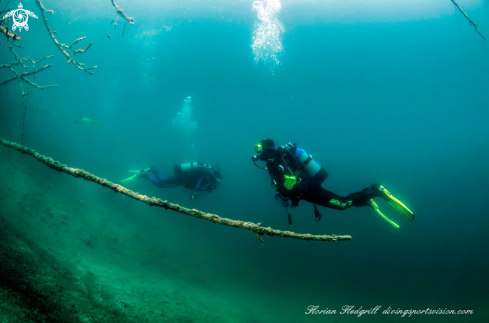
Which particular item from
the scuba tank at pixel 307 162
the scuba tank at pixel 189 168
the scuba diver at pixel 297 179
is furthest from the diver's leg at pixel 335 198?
the scuba tank at pixel 189 168

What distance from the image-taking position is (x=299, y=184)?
187 inches

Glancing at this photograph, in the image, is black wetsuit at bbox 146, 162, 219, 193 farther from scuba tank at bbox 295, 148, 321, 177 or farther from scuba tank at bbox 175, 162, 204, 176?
scuba tank at bbox 295, 148, 321, 177

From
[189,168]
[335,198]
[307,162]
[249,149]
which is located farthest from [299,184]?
[249,149]

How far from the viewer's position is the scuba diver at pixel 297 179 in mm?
4566

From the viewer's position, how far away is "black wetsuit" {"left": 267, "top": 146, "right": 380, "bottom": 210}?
4.62 m

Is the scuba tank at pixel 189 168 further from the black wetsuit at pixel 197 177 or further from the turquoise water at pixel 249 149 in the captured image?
the turquoise water at pixel 249 149

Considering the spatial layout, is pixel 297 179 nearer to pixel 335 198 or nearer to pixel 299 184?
pixel 299 184

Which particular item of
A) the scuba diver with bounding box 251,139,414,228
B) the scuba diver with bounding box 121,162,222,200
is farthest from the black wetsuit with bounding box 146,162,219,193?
the scuba diver with bounding box 251,139,414,228

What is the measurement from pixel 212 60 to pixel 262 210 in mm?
33107

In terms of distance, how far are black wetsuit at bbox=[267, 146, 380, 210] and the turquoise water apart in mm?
3052

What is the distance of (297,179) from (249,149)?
2084 inches

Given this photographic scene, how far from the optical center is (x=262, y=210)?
3909 cm

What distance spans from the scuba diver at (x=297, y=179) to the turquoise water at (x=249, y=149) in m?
3.05

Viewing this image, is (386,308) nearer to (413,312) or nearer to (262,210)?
(413,312)
